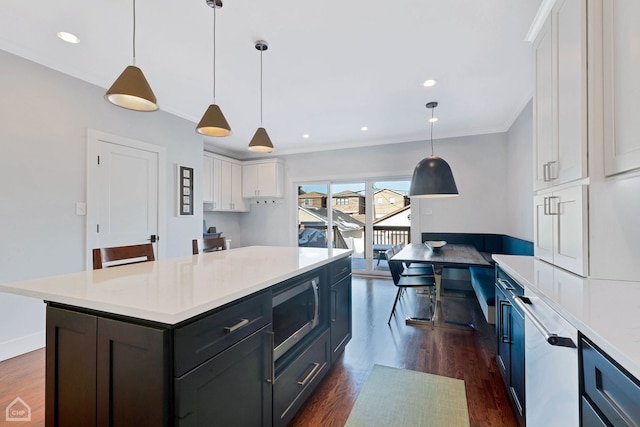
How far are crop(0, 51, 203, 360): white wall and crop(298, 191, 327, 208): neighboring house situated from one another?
363 cm

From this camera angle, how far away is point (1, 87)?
239cm

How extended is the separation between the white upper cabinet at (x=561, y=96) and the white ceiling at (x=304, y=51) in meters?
0.49

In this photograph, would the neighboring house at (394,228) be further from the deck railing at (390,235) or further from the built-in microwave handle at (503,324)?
the built-in microwave handle at (503,324)

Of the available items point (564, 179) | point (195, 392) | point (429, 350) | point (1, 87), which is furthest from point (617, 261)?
point (1, 87)

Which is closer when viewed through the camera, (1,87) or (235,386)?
(235,386)

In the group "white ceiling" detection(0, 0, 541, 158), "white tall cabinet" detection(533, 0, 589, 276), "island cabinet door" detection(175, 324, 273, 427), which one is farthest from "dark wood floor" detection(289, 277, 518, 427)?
"white ceiling" detection(0, 0, 541, 158)

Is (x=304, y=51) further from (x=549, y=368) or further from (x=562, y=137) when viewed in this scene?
(x=549, y=368)

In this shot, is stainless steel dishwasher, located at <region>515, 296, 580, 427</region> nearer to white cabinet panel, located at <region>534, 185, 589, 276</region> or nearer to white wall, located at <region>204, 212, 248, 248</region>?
white cabinet panel, located at <region>534, 185, 589, 276</region>

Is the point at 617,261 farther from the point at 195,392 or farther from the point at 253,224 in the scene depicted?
the point at 253,224

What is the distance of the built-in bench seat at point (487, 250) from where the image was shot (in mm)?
2736

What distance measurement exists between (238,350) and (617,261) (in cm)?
173

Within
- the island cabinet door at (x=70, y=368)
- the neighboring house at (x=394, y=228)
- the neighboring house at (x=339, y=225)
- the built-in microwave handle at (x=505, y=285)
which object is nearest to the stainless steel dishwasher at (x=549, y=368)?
the built-in microwave handle at (x=505, y=285)

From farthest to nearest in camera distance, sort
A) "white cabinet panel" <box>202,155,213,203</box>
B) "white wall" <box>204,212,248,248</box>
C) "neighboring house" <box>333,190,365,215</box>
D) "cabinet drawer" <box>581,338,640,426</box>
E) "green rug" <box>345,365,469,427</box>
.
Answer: "white wall" <box>204,212,248,248</box>, "neighboring house" <box>333,190,365,215</box>, "white cabinet panel" <box>202,155,213,203</box>, "green rug" <box>345,365,469,427</box>, "cabinet drawer" <box>581,338,640,426</box>

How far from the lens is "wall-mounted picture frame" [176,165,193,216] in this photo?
12.9ft
